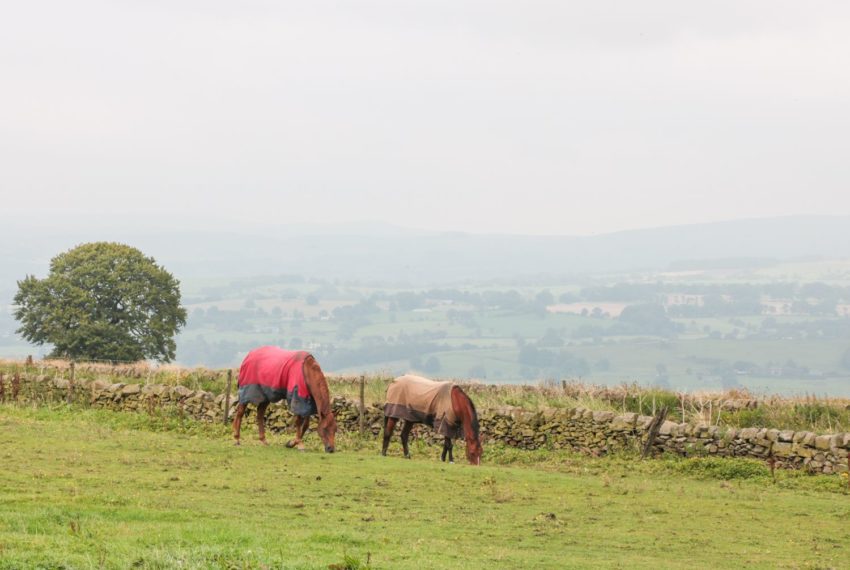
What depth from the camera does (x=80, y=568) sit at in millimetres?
10312

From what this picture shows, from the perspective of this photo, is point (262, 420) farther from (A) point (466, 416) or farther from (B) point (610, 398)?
(B) point (610, 398)

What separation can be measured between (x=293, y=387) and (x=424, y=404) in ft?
10.0

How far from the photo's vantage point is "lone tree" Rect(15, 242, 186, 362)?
50250 millimetres

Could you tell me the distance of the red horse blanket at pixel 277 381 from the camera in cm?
2306

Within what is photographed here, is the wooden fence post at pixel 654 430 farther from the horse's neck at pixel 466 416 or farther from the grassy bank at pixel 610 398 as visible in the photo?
the horse's neck at pixel 466 416

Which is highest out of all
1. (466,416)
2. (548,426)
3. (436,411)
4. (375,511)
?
(436,411)

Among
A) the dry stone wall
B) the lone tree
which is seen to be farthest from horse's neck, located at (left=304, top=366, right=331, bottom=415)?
the lone tree

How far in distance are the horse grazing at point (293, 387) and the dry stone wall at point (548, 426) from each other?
576 centimetres

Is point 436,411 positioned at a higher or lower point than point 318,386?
lower

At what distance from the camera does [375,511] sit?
15.7m

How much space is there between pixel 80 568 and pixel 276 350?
553 inches

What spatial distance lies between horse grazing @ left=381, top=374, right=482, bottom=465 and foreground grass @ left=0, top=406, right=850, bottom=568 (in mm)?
1516

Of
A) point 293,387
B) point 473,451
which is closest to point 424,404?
point 473,451

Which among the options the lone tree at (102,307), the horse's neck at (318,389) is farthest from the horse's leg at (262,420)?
the lone tree at (102,307)
